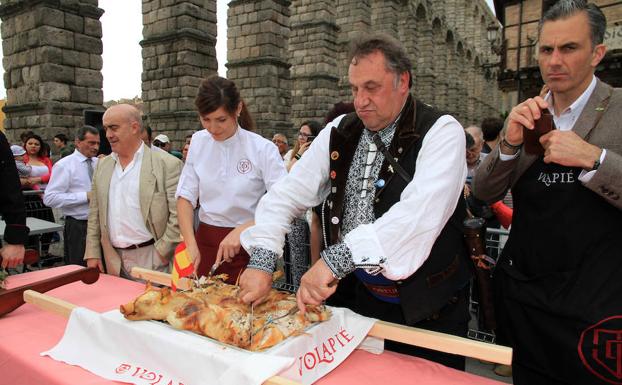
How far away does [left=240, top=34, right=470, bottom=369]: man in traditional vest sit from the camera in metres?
1.54

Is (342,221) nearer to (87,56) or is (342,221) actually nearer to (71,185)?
(71,185)

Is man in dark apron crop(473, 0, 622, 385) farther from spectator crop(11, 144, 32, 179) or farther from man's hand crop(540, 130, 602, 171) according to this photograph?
spectator crop(11, 144, 32, 179)

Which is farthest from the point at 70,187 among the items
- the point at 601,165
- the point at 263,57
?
the point at 263,57

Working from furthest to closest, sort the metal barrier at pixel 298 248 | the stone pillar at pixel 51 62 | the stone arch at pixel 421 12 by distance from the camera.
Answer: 1. the stone arch at pixel 421 12
2. the stone pillar at pixel 51 62
3. the metal barrier at pixel 298 248

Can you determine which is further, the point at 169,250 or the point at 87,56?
the point at 87,56

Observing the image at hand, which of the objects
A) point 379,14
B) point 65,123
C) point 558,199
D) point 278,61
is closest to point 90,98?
point 65,123

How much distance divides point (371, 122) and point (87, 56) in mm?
9589

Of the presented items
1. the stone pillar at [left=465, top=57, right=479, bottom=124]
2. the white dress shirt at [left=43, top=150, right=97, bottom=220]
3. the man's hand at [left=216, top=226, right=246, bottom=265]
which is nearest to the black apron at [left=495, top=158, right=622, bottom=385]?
the man's hand at [left=216, top=226, right=246, bottom=265]

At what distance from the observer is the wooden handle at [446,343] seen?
142 cm

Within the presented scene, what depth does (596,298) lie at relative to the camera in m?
1.65

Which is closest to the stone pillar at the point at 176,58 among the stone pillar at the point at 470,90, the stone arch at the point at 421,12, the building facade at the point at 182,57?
the building facade at the point at 182,57

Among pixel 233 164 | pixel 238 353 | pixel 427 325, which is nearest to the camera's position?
pixel 238 353

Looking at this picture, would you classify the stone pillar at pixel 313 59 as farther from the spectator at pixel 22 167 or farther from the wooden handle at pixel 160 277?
the wooden handle at pixel 160 277

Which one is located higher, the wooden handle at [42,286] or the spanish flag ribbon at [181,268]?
the spanish flag ribbon at [181,268]
